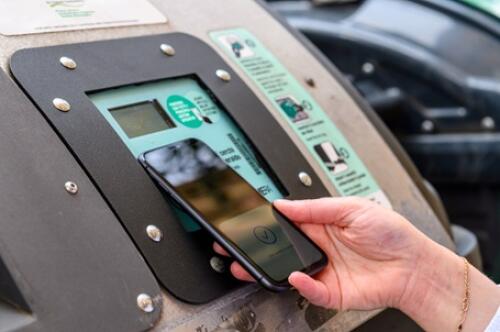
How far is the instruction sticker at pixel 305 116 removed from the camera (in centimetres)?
121

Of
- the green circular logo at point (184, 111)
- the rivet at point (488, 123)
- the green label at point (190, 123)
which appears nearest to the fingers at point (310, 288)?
the green label at point (190, 123)

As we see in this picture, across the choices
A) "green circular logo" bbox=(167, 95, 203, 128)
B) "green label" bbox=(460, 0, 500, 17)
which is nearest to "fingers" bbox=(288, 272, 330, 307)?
"green circular logo" bbox=(167, 95, 203, 128)

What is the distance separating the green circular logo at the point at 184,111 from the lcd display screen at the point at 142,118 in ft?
0.06

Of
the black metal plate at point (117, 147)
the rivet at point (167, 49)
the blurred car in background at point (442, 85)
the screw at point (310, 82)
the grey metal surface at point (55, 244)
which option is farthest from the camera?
the blurred car in background at point (442, 85)

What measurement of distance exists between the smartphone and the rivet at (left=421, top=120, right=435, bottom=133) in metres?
1.37

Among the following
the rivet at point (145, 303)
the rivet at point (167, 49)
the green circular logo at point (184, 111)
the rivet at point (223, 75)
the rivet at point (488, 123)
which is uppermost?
the rivet at point (167, 49)

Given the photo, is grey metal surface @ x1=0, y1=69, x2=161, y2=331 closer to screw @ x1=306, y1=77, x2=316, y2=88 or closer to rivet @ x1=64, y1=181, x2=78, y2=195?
rivet @ x1=64, y1=181, x2=78, y2=195

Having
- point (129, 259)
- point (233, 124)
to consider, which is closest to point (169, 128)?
point (233, 124)

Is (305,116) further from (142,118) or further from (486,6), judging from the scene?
(486,6)

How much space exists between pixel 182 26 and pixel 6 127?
44cm

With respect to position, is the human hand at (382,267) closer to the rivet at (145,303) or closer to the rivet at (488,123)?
the rivet at (145,303)

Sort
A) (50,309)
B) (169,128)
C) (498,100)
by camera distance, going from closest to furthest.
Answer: (50,309) < (169,128) < (498,100)

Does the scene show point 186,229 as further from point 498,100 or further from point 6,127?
point 498,100

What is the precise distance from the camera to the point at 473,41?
229 centimetres
